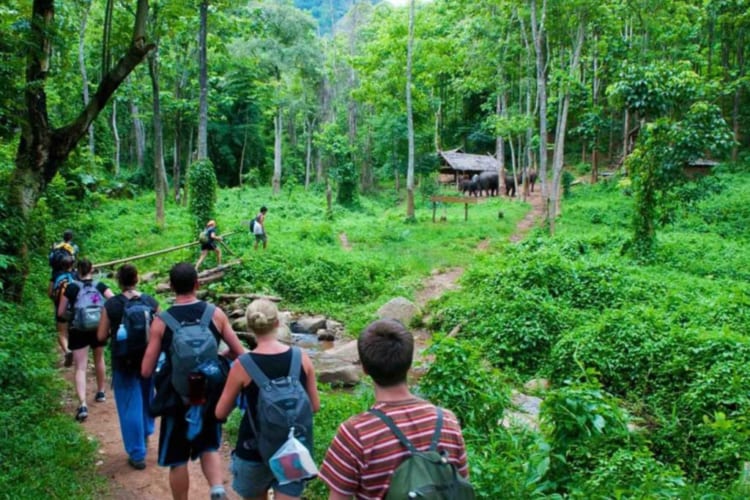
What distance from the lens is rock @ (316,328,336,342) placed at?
36.5ft

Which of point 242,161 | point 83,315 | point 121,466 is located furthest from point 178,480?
point 242,161

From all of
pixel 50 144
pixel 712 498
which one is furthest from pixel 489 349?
pixel 50 144

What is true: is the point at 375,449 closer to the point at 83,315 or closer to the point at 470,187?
the point at 83,315

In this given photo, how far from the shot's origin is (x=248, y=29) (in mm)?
18625

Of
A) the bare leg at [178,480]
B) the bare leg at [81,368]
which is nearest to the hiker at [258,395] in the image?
the bare leg at [178,480]

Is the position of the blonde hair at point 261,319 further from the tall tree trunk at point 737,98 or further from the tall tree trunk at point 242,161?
the tall tree trunk at point 242,161

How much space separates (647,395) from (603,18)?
16.7 meters

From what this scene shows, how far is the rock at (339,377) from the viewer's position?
812cm

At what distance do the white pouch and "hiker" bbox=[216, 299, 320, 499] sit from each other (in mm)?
129

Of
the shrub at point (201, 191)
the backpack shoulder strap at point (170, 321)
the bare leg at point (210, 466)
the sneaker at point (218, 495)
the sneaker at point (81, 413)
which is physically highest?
the shrub at point (201, 191)

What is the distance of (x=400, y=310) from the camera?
1159 cm

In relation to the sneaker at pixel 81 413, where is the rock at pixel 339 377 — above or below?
below

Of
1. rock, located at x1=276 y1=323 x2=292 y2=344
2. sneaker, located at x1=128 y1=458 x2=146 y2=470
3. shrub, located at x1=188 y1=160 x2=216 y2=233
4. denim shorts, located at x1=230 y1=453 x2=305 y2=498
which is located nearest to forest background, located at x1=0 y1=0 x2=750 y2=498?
shrub, located at x1=188 y1=160 x2=216 y2=233

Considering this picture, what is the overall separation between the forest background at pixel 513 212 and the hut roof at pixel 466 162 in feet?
5.06
